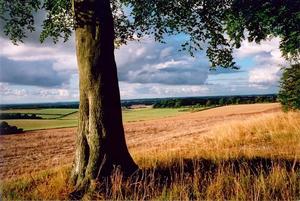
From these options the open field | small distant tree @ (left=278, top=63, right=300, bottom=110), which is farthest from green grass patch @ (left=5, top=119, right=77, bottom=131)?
small distant tree @ (left=278, top=63, right=300, bottom=110)

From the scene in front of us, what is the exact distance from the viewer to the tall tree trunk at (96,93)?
10.2m

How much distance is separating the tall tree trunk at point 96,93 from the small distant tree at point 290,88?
807 inches

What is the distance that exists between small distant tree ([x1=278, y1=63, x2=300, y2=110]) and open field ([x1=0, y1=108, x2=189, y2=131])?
83.8 feet

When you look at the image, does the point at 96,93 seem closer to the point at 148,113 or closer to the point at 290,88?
the point at 290,88

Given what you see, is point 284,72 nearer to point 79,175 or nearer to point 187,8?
point 187,8

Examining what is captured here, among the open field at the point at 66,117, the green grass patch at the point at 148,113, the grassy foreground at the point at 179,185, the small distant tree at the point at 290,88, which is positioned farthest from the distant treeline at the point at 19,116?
the grassy foreground at the point at 179,185

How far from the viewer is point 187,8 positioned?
13398 mm

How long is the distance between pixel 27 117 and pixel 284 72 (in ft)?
105

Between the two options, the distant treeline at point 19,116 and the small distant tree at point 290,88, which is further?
the distant treeline at point 19,116

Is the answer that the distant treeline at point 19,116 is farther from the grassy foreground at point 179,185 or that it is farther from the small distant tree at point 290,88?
the grassy foreground at point 179,185

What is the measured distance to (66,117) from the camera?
5653 cm

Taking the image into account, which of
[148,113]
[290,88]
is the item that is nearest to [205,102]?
[148,113]

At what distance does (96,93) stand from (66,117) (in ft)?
155

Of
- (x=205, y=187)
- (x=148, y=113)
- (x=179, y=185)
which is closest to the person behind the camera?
(x=205, y=187)
